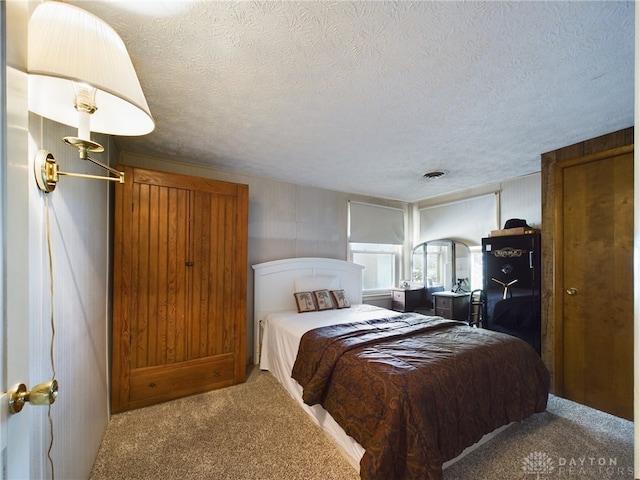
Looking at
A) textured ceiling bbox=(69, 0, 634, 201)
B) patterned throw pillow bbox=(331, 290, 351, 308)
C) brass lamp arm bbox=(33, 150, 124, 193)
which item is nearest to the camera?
brass lamp arm bbox=(33, 150, 124, 193)

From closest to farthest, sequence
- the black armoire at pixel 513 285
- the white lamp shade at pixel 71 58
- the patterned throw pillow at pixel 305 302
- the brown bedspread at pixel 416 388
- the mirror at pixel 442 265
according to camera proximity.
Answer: the white lamp shade at pixel 71 58 → the brown bedspread at pixel 416 388 → the black armoire at pixel 513 285 → the patterned throw pillow at pixel 305 302 → the mirror at pixel 442 265

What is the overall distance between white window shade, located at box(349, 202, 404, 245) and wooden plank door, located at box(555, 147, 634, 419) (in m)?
2.45

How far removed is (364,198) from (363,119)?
8.36 ft

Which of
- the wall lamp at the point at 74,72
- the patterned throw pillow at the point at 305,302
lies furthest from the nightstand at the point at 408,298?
the wall lamp at the point at 74,72

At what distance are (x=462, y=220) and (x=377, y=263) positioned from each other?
1.52 m

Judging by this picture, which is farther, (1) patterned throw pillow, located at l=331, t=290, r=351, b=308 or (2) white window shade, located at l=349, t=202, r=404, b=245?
(2) white window shade, located at l=349, t=202, r=404, b=245

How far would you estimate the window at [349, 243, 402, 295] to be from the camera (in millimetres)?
4535

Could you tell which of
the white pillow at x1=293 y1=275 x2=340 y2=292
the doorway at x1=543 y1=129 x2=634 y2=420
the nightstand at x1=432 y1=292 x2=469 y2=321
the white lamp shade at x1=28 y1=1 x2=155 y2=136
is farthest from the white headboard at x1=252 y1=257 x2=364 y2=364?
the white lamp shade at x1=28 y1=1 x2=155 y2=136

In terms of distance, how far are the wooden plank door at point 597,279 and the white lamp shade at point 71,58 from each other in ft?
11.1

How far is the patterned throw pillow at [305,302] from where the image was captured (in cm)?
329

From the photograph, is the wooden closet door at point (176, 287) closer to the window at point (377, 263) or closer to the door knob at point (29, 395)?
the door knob at point (29, 395)

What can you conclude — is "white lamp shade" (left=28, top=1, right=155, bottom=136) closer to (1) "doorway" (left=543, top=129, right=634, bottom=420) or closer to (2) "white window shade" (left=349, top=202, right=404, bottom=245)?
(1) "doorway" (left=543, top=129, right=634, bottom=420)

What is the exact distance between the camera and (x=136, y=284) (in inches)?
90.0

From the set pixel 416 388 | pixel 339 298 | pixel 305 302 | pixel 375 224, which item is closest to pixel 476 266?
pixel 375 224
